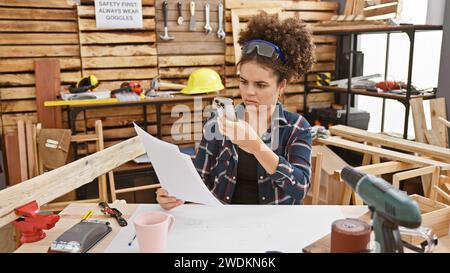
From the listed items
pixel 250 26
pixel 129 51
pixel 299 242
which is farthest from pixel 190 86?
pixel 299 242

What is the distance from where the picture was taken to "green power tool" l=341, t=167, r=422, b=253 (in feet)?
2.55

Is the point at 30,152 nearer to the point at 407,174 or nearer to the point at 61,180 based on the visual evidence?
the point at 61,180

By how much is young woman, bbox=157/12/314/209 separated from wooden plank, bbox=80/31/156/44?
7.64 ft

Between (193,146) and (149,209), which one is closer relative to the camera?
(149,209)

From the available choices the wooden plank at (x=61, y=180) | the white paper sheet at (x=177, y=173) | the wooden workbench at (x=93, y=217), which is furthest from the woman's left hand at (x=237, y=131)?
the wooden plank at (x=61, y=180)

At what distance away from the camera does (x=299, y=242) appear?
118 centimetres

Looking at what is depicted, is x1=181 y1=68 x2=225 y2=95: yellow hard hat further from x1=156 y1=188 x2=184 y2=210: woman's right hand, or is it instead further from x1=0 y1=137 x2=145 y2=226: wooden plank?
x1=156 y1=188 x2=184 y2=210: woman's right hand

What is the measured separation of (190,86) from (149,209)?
246cm

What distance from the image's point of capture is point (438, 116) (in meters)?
3.19

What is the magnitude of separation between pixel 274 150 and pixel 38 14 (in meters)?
2.81

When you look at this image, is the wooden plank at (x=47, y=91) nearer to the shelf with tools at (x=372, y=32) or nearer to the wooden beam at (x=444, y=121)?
the shelf with tools at (x=372, y=32)

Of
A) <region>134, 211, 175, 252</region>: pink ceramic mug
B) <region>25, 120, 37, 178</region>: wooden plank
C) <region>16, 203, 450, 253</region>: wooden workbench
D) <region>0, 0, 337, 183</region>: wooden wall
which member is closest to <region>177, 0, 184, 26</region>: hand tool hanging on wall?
<region>0, 0, 337, 183</region>: wooden wall
